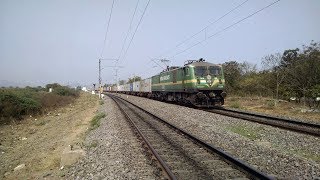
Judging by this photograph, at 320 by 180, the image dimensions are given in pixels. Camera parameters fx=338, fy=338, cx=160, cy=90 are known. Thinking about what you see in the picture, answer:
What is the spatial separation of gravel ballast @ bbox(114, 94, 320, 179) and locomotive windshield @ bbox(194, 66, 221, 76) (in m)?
8.60

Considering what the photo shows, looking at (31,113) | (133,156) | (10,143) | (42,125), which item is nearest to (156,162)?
(133,156)

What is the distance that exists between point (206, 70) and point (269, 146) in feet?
47.3

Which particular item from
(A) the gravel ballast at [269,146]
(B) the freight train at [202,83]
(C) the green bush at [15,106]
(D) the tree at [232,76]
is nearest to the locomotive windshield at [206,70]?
(B) the freight train at [202,83]

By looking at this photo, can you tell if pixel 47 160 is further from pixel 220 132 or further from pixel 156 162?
pixel 220 132

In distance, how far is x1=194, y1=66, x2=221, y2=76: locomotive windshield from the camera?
24.0 m

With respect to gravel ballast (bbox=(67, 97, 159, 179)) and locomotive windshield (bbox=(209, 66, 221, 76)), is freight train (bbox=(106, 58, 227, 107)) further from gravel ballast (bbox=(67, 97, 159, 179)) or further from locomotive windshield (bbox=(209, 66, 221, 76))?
gravel ballast (bbox=(67, 97, 159, 179))

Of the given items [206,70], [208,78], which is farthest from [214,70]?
[208,78]

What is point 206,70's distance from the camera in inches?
958

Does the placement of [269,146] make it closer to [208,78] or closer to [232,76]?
[208,78]

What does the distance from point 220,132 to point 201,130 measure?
41.1 inches

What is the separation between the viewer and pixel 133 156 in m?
9.37

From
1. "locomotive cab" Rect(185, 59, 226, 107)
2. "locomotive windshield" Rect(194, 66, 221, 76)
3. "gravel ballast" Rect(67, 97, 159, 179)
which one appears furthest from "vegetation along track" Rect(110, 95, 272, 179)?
"locomotive windshield" Rect(194, 66, 221, 76)

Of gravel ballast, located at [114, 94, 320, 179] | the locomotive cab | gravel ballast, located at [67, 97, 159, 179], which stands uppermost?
the locomotive cab

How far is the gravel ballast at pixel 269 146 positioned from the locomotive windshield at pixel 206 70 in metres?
8.60
